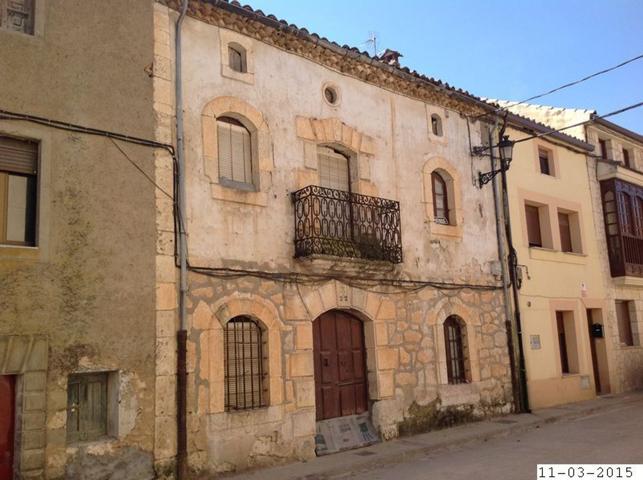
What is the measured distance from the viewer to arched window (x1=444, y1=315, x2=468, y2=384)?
36.0 feet

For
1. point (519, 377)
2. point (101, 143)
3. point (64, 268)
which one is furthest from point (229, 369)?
point (519, 377)

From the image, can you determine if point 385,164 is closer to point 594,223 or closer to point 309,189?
point 309,189

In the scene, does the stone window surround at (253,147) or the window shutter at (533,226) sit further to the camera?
the window shutter at (533,226)

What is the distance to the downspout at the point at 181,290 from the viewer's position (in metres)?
7.00

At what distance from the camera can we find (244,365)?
8.08 metres

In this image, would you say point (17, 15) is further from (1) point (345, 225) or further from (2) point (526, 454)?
(2) point (526, 454)

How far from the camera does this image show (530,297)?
12.8 meters

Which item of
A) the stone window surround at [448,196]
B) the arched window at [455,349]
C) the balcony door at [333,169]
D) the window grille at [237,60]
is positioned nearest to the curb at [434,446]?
the arched window at [455,349]

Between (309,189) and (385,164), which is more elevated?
(385,164)

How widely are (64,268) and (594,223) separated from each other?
13.4m

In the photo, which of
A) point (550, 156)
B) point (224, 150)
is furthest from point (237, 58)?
point (550, 156)

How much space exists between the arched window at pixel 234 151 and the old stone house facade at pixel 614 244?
34.1 ft

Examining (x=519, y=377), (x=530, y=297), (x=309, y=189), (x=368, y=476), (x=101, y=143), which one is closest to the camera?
(x=101, y=143)

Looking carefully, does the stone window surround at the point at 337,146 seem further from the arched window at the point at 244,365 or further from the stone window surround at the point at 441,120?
the arched window at the point at 244,365
